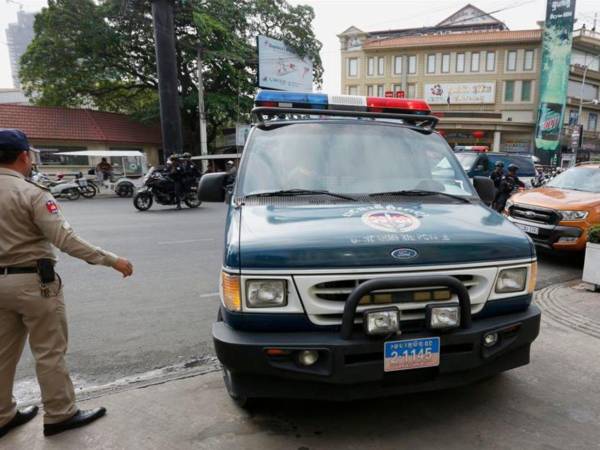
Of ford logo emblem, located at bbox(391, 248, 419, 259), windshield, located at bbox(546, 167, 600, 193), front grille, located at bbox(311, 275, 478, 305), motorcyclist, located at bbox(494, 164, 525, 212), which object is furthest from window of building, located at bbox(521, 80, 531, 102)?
ford logo emblem, located at bbox(391, 248, 419, 259)

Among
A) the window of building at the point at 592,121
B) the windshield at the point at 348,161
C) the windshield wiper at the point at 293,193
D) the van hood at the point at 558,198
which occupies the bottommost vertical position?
the van hood at the point at 558,198

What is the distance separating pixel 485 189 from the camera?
374 centimetres

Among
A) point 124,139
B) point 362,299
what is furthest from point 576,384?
point 124,139

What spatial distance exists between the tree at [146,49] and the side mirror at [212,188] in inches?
798

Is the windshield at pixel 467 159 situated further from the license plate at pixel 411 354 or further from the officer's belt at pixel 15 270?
the officer's belt at pixel 15 270

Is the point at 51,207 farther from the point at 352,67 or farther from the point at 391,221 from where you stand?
the point at 352,67

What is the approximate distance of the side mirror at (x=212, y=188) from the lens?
376 cm

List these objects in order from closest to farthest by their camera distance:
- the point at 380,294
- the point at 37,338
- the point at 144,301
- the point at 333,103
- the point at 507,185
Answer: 1. the point at 380,294
2. the point at 37,338
3. the point at 333,103
4. the point at 144,301
5. the point at 507,185

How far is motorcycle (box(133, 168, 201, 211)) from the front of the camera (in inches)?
537

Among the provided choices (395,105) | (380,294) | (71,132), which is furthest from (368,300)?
(71,132)

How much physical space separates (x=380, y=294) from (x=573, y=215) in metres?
5.45

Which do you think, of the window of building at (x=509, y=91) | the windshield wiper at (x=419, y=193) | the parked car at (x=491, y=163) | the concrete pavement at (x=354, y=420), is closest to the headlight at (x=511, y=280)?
the windshield wiper at (x=419, y=193)

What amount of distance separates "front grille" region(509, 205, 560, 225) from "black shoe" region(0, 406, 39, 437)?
6879 mm

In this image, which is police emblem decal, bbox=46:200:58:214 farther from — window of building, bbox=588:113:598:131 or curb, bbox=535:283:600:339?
window of building, bbox=588:113:598:131
